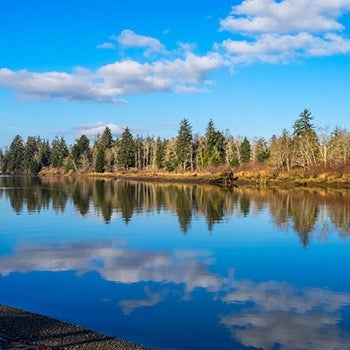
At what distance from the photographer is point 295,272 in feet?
64.8

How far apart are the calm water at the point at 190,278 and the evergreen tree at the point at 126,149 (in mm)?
102765

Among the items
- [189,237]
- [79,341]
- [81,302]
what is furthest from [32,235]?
[79,341]

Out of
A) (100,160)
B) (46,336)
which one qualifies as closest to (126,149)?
(100,160)

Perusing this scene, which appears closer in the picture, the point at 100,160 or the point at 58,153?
the point at 100,160

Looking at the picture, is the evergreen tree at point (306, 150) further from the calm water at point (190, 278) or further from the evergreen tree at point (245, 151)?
the calm water at point (190, 278)

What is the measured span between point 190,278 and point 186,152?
100 meters

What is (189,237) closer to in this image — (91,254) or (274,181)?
(91,254)

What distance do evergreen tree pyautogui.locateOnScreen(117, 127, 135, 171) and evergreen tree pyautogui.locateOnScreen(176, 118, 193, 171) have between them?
23595 millimetres

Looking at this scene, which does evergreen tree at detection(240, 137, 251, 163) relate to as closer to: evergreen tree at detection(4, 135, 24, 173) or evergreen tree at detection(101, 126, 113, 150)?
evergreen tree at detection(101, 126, 113, 150)

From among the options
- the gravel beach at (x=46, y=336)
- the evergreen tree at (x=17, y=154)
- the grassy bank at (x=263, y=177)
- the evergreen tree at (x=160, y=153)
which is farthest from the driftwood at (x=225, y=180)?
the evergreen tree at (x=17, y=154)

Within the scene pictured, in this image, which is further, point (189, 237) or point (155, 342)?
point (189, 237)

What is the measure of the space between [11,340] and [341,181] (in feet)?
243

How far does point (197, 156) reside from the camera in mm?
118562

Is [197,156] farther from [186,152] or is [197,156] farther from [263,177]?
→ [263,177]
